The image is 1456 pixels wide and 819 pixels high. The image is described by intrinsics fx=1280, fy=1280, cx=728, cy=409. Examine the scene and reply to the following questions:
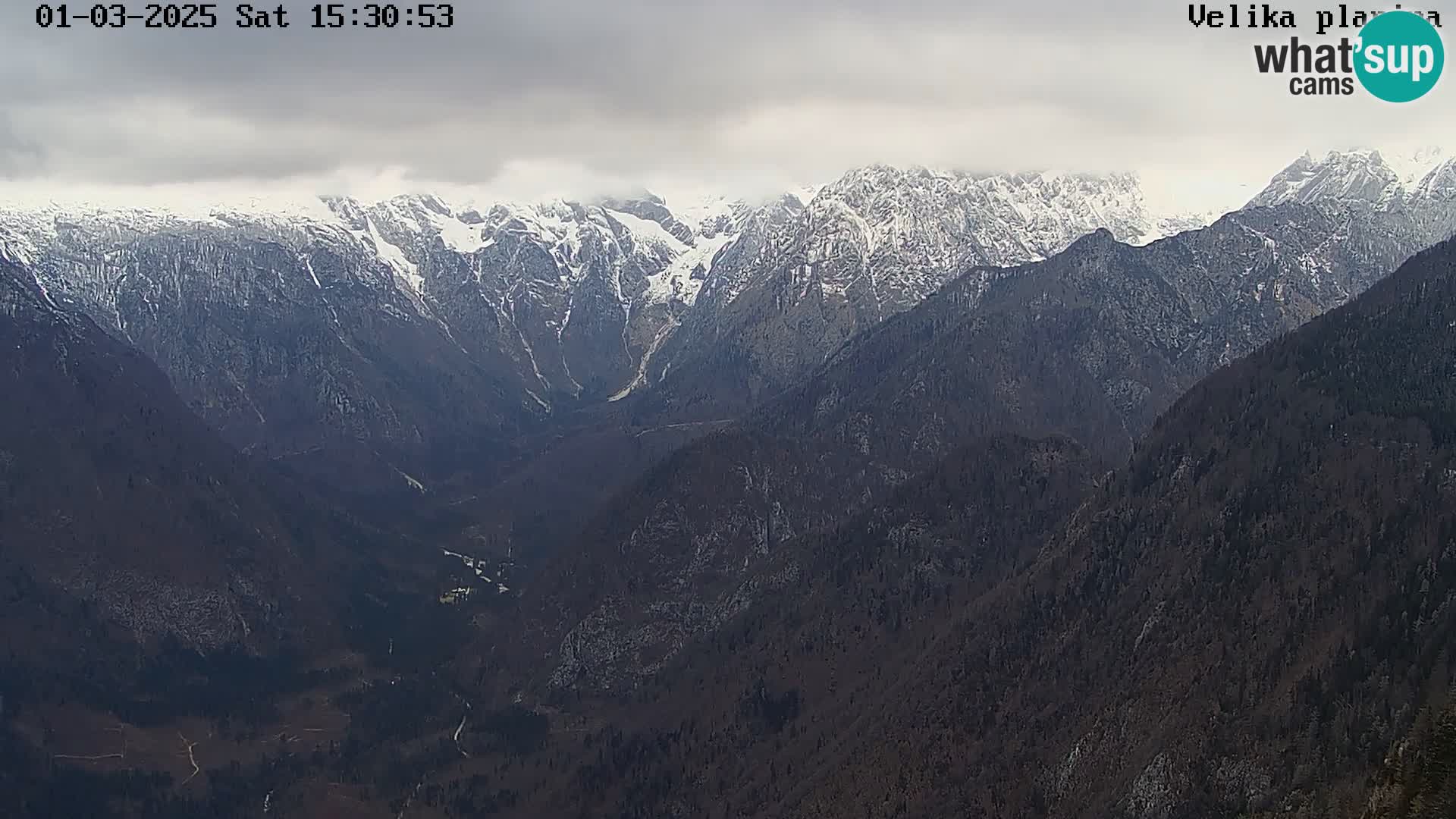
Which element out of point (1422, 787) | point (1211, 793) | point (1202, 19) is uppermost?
point (1202, 19)

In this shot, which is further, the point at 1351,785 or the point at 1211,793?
the point at 1211,793

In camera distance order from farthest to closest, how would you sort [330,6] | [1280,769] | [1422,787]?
[1280,769] < [330,6] < [1422,787]

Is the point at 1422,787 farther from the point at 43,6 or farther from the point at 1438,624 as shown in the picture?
the point at 43,6

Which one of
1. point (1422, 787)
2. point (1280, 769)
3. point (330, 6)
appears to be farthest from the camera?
point (1280, 769)

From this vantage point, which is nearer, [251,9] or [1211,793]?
[251,9]

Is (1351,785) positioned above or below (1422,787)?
below

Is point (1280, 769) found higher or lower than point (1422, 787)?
lower

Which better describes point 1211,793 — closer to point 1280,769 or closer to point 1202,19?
point 1280,769

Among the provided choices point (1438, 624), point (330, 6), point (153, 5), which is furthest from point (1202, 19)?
point (153, 5)

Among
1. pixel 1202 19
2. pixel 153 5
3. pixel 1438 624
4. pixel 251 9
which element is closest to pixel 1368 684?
pixel 1438 624
